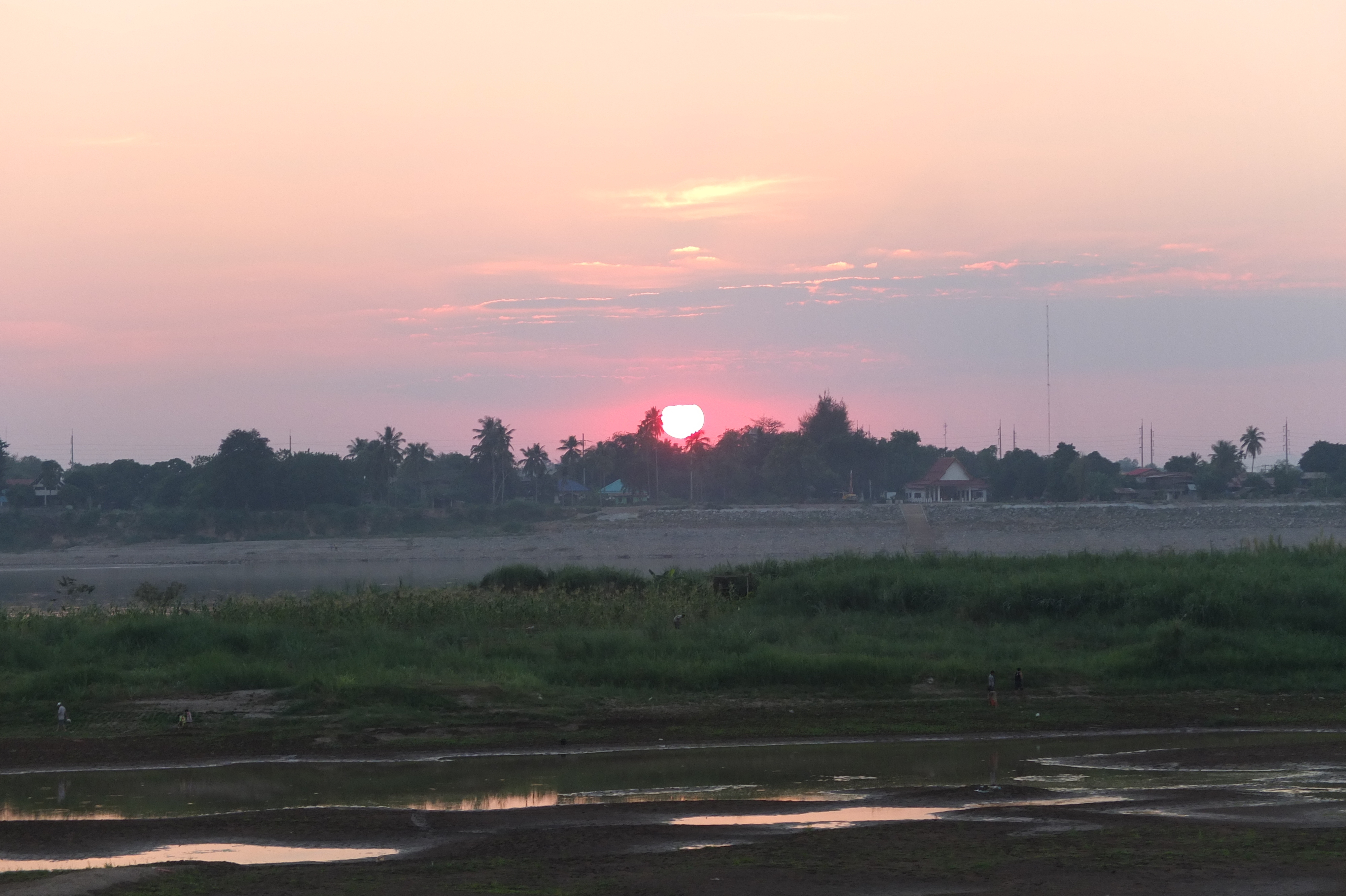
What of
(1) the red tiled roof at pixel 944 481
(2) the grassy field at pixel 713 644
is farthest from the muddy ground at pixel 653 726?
(1) the red tiled roof at pixel 944 481

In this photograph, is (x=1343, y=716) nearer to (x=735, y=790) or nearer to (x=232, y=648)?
(x=735, y=790)

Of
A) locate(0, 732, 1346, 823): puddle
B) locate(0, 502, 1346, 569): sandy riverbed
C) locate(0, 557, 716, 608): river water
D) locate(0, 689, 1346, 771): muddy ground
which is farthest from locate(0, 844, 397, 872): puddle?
locate(0, 502, 1346, 569): sandy riverbed

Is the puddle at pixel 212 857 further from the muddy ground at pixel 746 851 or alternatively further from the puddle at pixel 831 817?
the puddle at pixel 831 817

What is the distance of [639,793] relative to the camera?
15227 mm

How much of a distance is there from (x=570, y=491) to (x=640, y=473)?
28.8 ft

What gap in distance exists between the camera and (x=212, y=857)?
40.3ft

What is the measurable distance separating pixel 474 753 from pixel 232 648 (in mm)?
8916

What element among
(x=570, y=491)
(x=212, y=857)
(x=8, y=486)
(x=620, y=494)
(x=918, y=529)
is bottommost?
(x=212, y=857)

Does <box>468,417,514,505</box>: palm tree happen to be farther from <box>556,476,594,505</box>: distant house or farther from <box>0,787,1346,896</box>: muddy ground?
<box>0,787,1346,896</box>: muddy ground

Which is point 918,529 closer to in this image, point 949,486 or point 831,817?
point 949,486

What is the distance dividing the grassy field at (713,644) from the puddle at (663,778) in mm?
2996

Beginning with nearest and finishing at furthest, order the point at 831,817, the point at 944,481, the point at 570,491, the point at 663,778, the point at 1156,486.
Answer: the point at 831,817 → the point at 663,778 → the point at 1156,486 → the point at 944,481 → the point at 570,491

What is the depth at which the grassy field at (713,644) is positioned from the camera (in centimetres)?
2173

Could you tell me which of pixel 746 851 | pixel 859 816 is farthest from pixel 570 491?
pixel 746 851
